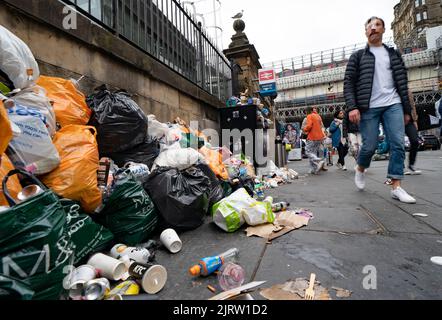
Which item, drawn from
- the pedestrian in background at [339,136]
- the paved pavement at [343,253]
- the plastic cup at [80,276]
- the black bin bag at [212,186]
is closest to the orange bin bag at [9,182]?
the plastic cup at [80,276]

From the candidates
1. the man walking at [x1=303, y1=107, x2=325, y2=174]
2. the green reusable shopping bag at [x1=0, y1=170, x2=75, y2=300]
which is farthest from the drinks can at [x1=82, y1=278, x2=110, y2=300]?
the man walking at [x1=303, y1=107, x2=325, y2=174]

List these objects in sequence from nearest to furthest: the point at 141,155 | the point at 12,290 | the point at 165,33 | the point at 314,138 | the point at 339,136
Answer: the point at 12,290 → the point at 141,155 → the point at 165,33 → the point at 314,138 → the point at 339,136

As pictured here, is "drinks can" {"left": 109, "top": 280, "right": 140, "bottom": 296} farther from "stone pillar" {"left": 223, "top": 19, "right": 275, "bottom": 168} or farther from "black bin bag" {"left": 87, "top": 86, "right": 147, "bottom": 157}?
"stone pillar" {"left": 223, "top": 19, "right": 275, "bottom": 168}

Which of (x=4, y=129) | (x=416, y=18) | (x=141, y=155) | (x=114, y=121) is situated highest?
(x=416, y=18)

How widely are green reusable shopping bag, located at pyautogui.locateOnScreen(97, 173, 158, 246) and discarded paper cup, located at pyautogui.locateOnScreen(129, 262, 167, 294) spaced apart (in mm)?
401

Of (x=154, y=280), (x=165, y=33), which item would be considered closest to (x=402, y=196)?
(x=154, y=280)

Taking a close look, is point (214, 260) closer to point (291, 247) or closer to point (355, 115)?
point (291, 247)

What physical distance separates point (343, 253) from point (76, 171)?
1.54 metres

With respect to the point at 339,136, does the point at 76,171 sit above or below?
below

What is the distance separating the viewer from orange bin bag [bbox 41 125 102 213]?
4.37ft

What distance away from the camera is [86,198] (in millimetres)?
1398

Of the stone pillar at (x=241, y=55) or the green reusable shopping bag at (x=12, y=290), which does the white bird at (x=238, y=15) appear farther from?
the green reusable shopping bag at (x=12, y=290)

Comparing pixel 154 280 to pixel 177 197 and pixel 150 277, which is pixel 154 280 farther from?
pixel 177 197
